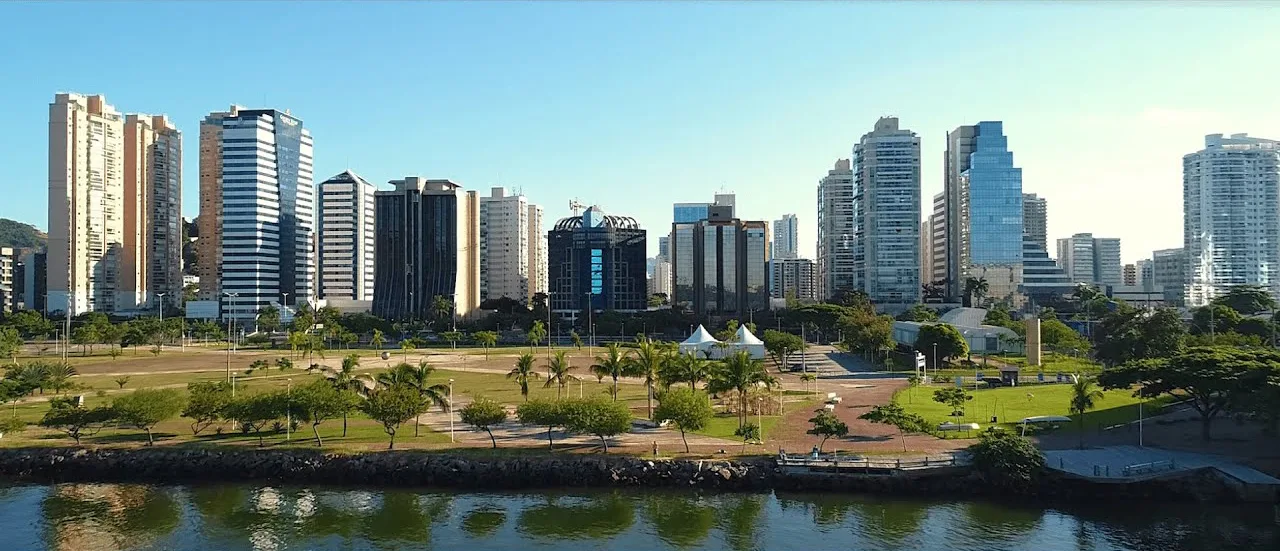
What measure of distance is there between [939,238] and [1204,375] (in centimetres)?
13865

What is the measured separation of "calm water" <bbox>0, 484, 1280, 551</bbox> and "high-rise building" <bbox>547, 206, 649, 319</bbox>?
12197 cm

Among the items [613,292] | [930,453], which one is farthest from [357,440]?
[613,292]

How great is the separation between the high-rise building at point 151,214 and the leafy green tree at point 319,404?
13353cm

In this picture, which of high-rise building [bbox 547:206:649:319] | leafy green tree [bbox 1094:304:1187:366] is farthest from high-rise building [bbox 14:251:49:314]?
leafy green tree [bbox 1094:304:1187:366]

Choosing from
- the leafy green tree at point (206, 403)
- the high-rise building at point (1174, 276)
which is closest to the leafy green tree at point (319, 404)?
the leafy green tree at point (206, 403)

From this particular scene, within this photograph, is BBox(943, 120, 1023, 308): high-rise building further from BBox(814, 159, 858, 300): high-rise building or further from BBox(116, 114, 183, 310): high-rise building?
BBox(116, 114, 183, 310): high-rise building

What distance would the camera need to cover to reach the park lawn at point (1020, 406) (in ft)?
138

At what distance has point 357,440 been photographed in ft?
130

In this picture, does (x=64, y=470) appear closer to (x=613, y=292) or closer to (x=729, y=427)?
(x=729, y=427)

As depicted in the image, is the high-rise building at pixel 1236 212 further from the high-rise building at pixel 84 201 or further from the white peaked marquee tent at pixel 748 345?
the high-rise building at pixel 84 201

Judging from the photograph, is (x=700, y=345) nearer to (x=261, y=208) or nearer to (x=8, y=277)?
(x=261, y=208)

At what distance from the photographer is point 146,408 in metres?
38.5

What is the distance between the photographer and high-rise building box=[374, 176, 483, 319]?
514 feet

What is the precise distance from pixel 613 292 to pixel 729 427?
11477cm
